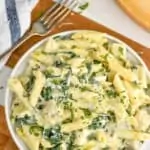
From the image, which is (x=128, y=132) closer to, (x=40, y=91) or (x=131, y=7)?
(x=40, y=91)

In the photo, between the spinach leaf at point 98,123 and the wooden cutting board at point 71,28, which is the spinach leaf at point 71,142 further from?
the wooden cutting board at point 71,28

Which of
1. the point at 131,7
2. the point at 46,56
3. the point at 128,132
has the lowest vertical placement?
the point at 128,132

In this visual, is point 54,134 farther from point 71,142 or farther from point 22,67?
point 22,67

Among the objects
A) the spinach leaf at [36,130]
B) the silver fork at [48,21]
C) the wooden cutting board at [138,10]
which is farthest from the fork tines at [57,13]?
the spinach leaf at [36,130]

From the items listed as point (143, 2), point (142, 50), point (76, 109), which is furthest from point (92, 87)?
point (143, 2)

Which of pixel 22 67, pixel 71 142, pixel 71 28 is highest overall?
pixel 71 28

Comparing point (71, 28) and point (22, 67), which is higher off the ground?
point (71, 28)

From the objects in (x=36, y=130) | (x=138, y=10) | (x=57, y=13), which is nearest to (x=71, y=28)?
(x=57, y=13)
